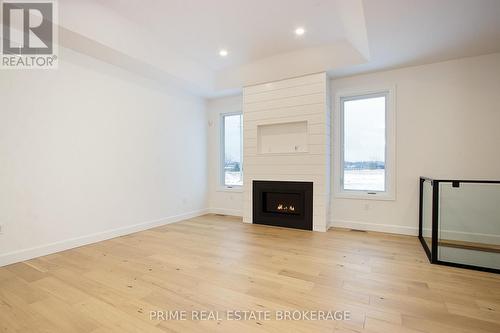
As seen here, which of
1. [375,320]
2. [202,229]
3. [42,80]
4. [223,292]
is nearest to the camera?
[375,320]

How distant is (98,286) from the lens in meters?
2.31

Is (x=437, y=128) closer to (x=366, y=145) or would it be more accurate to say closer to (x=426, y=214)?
(x=366, y=145)

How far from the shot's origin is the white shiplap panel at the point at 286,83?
4262 millimetres

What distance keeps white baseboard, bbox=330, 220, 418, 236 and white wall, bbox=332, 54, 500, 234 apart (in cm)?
1

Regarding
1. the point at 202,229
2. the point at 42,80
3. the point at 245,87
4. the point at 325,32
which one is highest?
the point at 325,32

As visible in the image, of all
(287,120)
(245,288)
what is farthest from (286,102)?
(245,288)

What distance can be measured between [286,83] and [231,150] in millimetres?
2040

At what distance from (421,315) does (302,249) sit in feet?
5.23

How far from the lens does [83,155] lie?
11.7ft

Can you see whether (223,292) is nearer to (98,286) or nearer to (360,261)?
(98,286)

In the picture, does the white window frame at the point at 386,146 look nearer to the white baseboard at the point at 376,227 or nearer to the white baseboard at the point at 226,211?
the white baseboard at the point at 376,227

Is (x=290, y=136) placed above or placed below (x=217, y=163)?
above

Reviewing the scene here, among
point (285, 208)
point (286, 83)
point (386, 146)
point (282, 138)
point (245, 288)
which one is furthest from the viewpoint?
point (282, 138)

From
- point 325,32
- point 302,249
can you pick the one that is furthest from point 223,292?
point 325,32
